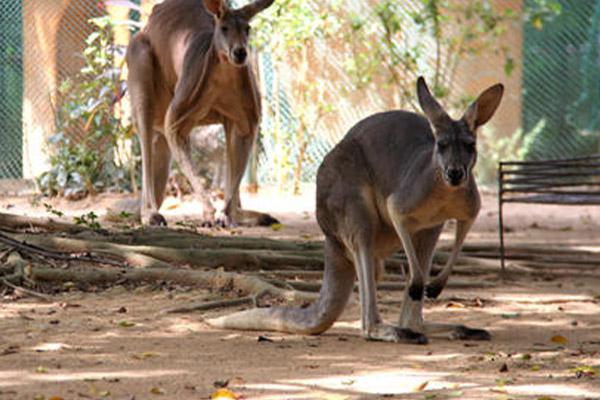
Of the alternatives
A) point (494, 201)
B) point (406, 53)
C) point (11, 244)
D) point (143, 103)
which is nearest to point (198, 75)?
point (143, 103)

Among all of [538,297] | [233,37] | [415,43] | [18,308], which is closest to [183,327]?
[18,308]

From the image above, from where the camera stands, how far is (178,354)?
439 centimetres

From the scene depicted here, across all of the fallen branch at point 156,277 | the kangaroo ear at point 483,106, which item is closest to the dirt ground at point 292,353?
the fallen branch at point 156,277

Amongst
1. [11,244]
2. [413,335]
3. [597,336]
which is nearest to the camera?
[413,335]

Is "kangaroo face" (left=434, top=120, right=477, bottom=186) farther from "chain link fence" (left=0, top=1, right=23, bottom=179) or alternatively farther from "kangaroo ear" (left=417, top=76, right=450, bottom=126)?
"chain link fence" (left=0, top=1, right=23, bottom=179)

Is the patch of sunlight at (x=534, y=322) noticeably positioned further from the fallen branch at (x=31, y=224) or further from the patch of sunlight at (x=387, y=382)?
the fallen branch at (x=31, y=224)

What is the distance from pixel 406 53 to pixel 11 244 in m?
6.78

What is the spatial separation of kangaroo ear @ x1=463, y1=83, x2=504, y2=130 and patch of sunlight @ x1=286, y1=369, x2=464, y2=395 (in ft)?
3.41

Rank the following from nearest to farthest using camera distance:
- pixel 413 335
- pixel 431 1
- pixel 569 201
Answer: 1. pixel 413 335
2. pixel 569 201
3. pixel 431 1

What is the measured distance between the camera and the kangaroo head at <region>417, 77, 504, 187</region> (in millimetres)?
4273

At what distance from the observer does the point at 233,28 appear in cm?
843

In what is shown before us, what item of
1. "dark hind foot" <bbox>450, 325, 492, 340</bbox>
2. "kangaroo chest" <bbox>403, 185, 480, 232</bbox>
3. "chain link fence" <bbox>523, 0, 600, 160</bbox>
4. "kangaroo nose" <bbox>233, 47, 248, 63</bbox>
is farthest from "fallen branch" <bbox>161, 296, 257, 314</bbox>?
"chain link fence" <bbox>523, 0, 600, 160</bbox>

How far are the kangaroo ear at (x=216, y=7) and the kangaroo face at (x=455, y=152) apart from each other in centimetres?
439

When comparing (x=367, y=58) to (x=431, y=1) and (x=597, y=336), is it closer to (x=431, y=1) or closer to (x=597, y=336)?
(x=431, y=1)
